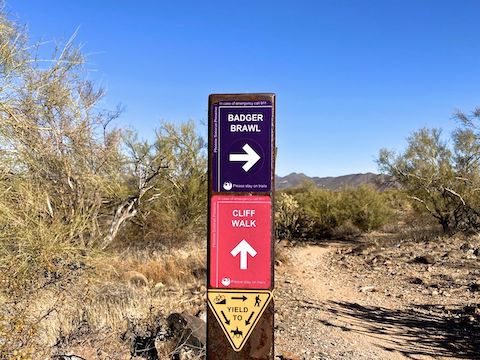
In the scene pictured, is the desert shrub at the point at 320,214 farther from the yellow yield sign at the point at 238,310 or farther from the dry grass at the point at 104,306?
the yellow yield sign at the point at 238,310

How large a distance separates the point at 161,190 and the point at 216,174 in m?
11.9

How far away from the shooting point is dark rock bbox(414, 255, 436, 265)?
1124 cm

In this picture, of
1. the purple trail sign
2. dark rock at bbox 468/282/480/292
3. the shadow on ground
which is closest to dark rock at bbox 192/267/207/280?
the shadow on ground

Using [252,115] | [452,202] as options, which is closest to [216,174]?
[252,115]

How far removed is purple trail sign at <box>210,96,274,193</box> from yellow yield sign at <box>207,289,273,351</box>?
609 millimetres

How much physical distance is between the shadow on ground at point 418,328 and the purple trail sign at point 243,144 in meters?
4.30

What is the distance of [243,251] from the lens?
97.0 inches

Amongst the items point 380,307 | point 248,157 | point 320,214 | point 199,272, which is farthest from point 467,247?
point 248,157

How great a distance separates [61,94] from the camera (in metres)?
5.47

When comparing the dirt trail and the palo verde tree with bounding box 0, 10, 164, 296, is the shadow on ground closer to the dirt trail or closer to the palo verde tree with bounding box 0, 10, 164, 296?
the dirt trail

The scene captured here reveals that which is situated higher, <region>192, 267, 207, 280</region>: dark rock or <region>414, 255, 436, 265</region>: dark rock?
<region>414, 255, 436, 265</region>: dark rock

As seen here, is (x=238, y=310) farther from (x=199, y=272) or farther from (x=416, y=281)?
(x=416, y=281)

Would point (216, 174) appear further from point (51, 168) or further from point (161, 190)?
point (161, 190)

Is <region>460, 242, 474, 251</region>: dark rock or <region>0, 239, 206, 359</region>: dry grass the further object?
<region>460, 242, 474, 251</region>: dark rock
